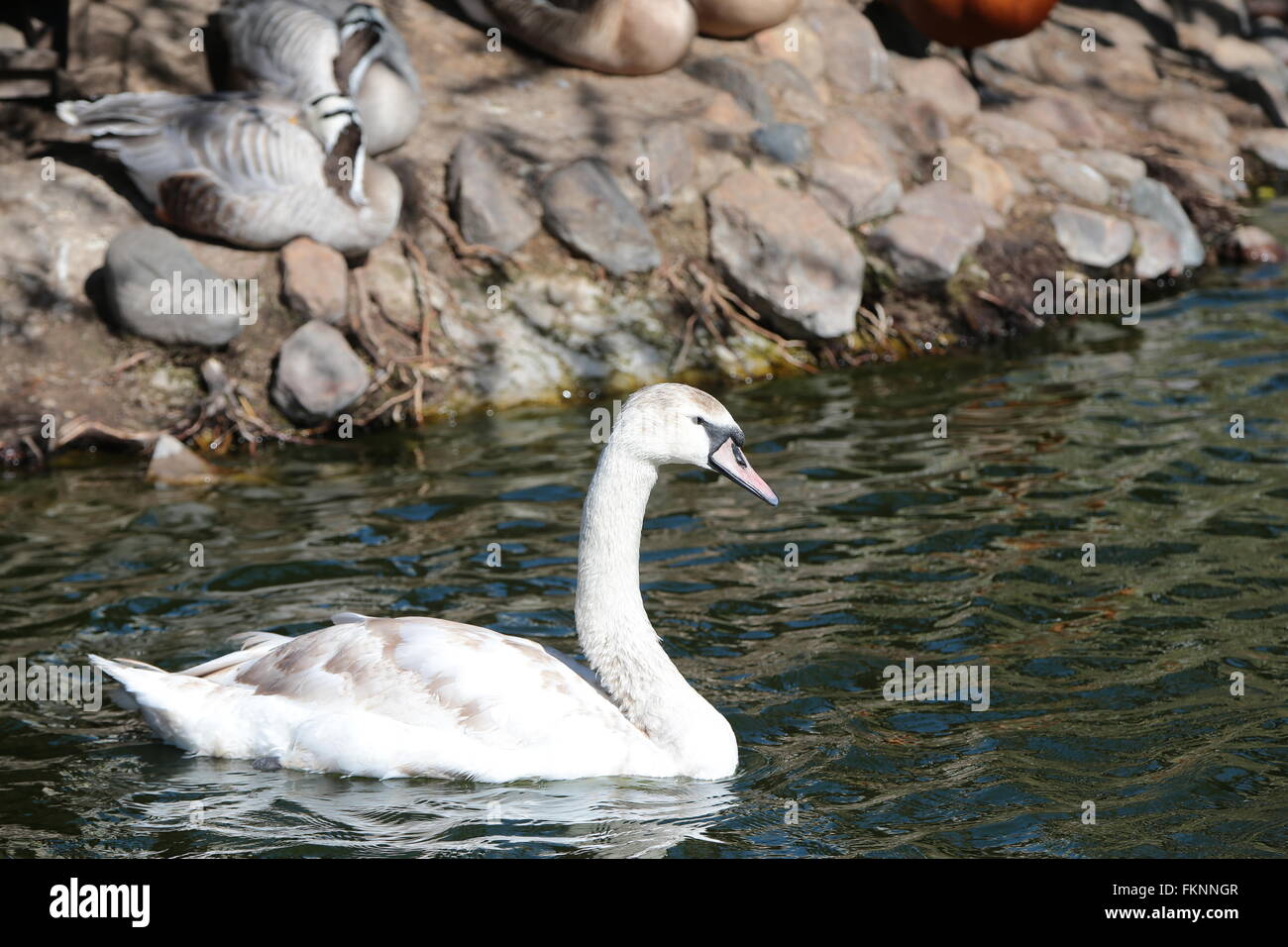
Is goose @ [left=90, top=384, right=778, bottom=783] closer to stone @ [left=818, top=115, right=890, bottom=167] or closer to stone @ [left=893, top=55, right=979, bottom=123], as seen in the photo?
stone @ [left=818, top=115, right=890, bottom=167]

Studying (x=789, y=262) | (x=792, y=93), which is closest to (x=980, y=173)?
(x=792, y=93)

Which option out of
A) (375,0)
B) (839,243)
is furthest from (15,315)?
(839,243)

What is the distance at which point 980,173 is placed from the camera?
39.1 feet

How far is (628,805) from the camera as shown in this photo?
499 centimetres

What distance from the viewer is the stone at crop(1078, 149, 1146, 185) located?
1255cm

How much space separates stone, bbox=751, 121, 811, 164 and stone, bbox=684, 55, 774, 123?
10.9 inches

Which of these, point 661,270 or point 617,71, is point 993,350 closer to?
point 661,270

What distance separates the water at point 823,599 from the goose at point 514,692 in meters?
0.11

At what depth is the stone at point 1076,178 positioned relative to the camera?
12180 mm

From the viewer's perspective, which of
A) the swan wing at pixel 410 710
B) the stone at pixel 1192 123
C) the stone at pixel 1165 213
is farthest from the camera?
the stone at pixel 1192 123

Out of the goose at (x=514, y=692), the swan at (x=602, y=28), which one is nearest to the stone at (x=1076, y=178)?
the swan at (x=602, y=28)

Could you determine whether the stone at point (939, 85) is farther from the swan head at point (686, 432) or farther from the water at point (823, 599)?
the swan head at point (686, 432)

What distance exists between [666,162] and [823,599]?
504 centimetres
